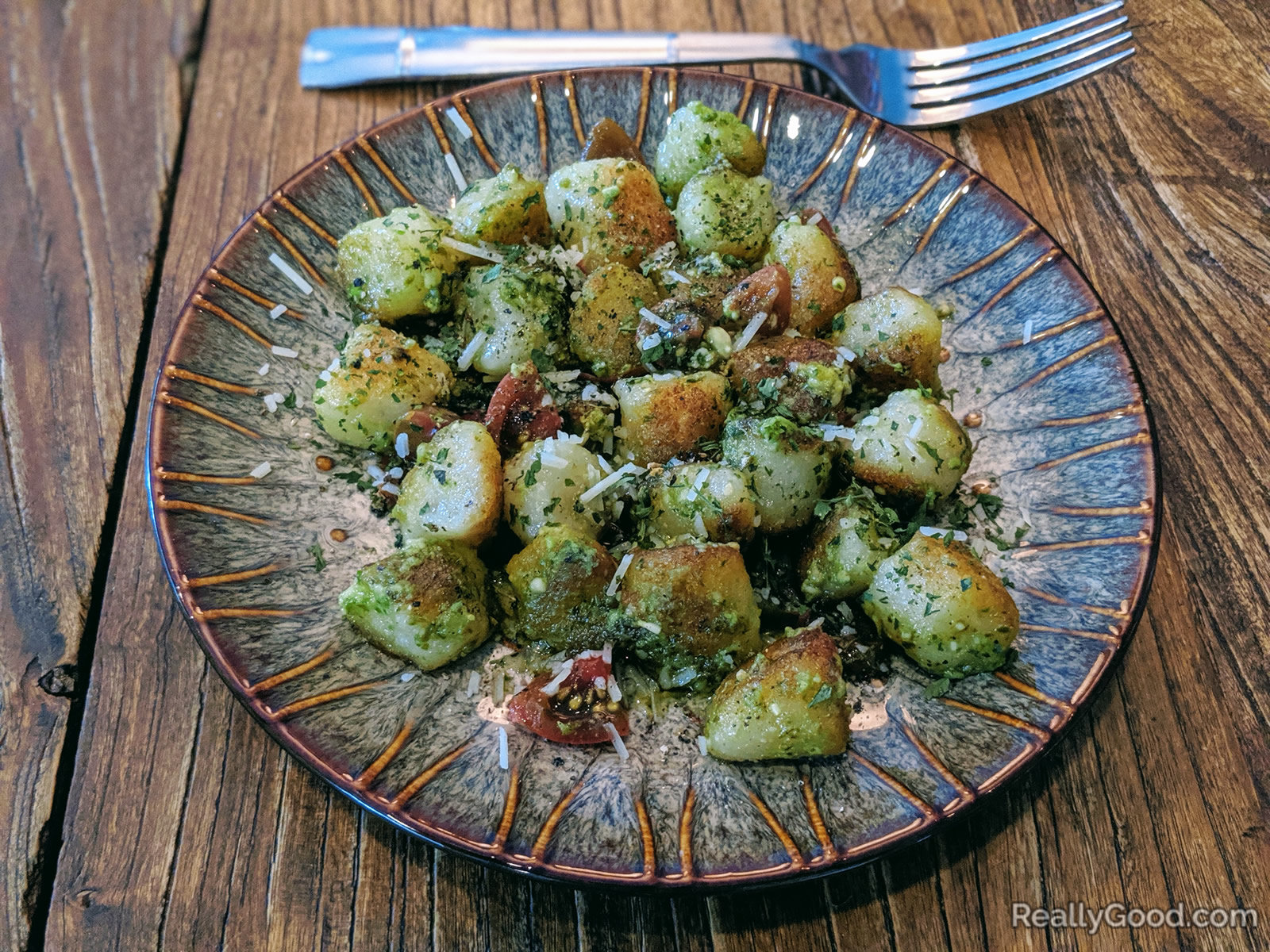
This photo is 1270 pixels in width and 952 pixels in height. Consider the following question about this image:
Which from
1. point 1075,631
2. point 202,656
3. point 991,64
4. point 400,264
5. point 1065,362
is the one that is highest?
point 991,64

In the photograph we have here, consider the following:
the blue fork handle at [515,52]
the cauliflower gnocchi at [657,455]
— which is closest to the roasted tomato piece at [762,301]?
the cauliflower gnocchi at [657,455]

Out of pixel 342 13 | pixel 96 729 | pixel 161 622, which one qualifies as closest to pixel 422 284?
pixel 161 622

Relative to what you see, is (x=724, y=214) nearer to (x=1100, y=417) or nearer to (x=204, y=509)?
(x=1100, y=417)

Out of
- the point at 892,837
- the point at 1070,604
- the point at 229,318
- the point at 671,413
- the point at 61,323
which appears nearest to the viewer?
the point at 892,837

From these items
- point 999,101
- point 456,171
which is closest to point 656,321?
point 456,171

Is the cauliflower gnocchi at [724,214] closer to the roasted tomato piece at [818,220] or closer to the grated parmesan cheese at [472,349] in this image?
the roasted tomato piece at [818,220]

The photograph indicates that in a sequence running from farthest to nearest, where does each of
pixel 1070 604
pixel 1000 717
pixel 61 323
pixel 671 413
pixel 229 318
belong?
pixel 61 323, pixel 229 318, pixel 671 413, pixel 1070 604, pixel 1000 717

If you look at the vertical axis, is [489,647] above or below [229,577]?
below
